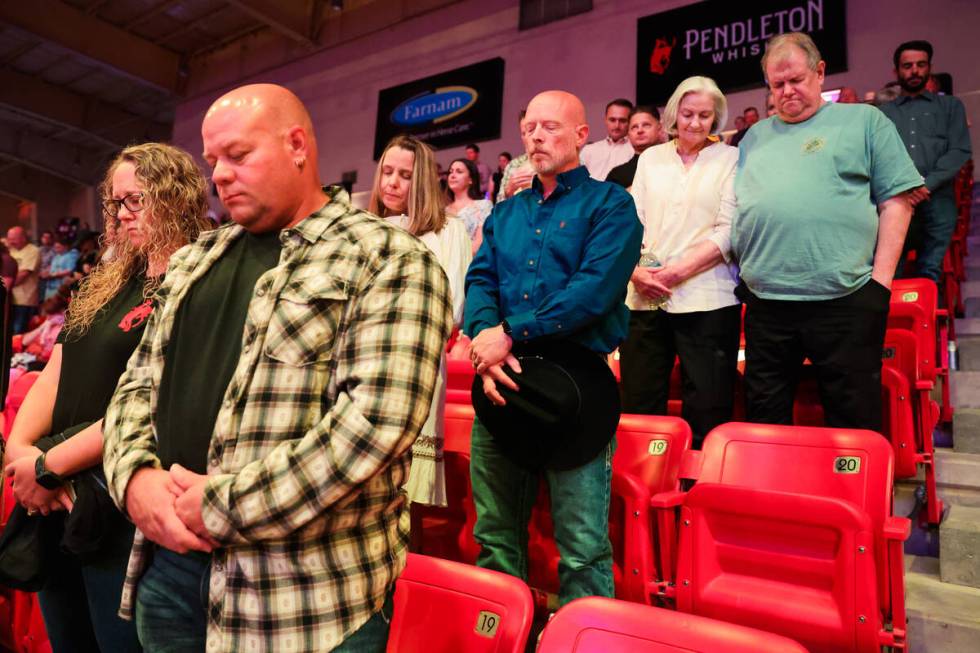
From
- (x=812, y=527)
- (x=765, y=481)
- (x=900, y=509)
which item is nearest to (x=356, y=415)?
(x=812, y=527)

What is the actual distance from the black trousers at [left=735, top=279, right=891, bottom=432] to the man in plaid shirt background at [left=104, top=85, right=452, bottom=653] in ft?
4.63

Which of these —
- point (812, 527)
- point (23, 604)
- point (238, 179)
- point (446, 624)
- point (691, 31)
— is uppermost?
point (691, 31)

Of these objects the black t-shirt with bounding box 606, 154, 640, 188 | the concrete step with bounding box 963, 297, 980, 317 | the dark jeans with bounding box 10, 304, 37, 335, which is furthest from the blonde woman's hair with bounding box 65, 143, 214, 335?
the dark jeans with bounding box 10, 304, 37, 335

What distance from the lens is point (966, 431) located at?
2615 millimetres

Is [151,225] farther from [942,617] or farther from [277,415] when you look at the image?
[942,617]

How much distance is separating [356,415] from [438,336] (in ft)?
0.58

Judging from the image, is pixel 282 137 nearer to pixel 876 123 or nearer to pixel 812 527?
pixel 812 527

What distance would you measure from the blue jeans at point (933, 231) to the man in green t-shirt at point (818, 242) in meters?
1.93

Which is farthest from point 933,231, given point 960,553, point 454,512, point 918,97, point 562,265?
point 454,512

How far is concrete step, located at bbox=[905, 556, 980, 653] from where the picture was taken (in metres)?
1.70

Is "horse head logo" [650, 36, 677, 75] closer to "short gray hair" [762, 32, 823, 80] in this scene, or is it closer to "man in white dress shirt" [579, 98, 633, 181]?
"man in white dress shirt" [579, 98, 633, 181]

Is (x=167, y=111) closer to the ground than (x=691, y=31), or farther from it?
farther from it

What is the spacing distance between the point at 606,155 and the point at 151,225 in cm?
340

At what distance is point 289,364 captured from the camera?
1.00 m
